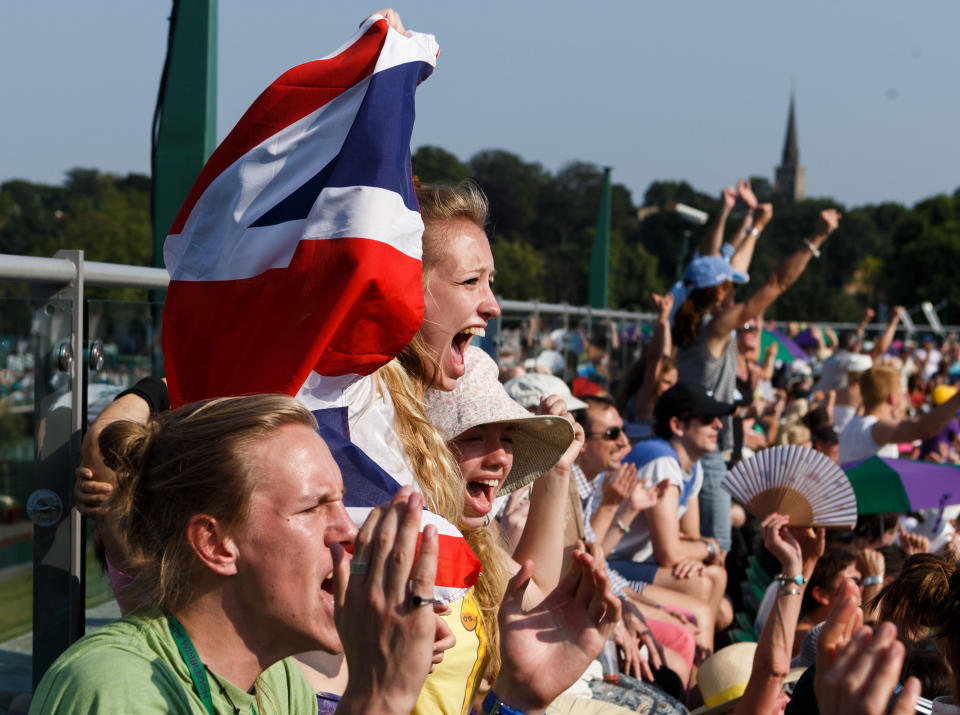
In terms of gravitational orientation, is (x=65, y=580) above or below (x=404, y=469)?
below

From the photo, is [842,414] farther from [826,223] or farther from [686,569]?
[686,569]

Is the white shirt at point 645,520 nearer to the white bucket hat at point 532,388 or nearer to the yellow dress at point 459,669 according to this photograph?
the white bucket hat at point 532,388

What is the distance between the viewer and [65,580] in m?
2.44

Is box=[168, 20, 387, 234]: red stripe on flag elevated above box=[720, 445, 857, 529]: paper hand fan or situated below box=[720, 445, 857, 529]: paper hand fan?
above

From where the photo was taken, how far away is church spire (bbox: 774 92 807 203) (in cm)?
17138

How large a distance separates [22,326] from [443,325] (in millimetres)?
959

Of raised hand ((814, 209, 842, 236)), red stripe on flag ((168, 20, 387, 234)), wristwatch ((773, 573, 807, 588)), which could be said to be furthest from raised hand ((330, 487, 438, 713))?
raised hand ((814, 209, 842, 236))

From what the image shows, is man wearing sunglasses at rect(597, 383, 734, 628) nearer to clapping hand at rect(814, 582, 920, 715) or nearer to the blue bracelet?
the blue bracelet

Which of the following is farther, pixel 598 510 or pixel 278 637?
pixel 598 510

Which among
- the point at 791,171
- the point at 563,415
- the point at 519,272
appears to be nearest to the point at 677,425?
the point at 563,415

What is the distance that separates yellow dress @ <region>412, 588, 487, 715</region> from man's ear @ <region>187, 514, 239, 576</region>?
735mm

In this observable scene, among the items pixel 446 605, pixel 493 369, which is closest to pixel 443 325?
pixel 493 369

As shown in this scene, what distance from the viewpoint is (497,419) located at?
272 cm

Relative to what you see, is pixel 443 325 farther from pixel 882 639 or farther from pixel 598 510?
pixel 598 510
